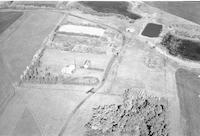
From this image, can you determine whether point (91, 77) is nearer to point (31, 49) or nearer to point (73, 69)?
point (73, 69)

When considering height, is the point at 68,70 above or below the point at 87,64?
below

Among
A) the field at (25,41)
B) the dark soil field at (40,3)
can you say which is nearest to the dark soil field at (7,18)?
the field at (25,41)

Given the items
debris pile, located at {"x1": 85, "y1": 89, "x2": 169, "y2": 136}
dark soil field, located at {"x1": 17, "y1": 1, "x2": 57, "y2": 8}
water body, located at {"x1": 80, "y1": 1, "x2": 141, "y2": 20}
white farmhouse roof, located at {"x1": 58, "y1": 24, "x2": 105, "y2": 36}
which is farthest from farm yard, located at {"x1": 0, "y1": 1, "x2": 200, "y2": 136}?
dark soil field, located at {"x1": 17, "y1": 1, "x2": 57, "y2": 8}

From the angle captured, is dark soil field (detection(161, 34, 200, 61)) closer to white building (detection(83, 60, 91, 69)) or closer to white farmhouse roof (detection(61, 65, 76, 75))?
white building (detection(83, 60, 91, 69))

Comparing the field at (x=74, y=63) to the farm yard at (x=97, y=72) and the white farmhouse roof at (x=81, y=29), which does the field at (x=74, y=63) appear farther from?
the white farmhouse roof at (x=81, y=29)

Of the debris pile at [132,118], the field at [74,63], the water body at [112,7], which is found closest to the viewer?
the debris pile at [132,118]

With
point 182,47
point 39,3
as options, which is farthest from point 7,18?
point 182,47

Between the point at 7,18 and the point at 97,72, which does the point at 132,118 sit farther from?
the point at 7,18

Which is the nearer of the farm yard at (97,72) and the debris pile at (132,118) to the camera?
the debris pile at (132,118)
